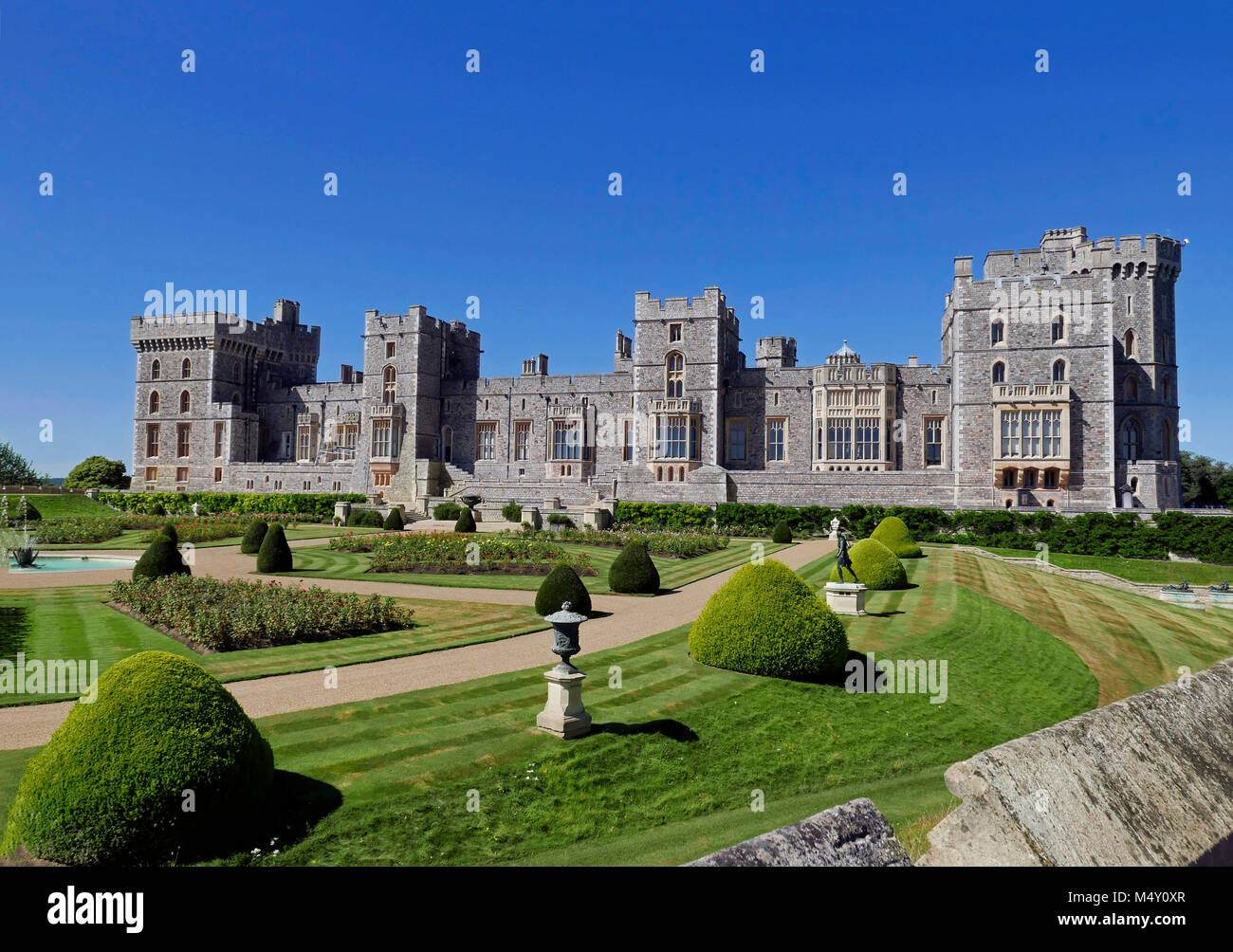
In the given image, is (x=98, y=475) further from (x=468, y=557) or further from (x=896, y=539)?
(x=896, y=539)

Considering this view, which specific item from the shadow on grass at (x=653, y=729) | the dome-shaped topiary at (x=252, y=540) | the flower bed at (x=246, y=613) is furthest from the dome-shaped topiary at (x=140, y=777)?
the dome-shaped topiary at (x=252, y=540)

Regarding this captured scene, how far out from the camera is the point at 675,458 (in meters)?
49.0

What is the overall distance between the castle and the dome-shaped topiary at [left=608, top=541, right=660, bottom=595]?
79.0 feet

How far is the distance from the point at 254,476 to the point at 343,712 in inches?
2217

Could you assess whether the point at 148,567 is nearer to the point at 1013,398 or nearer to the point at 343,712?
the point at 343,712

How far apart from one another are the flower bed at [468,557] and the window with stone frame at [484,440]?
31.3 m

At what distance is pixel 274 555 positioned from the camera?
22094mm

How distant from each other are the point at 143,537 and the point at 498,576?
2041 centimetres

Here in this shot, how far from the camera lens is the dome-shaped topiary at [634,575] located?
19.4m

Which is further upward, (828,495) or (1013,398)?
(1013,398)

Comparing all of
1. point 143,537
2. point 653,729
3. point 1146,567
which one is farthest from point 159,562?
point 1146,567

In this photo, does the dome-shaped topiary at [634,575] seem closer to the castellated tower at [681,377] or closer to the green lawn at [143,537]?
the green lawn at [143,537]
